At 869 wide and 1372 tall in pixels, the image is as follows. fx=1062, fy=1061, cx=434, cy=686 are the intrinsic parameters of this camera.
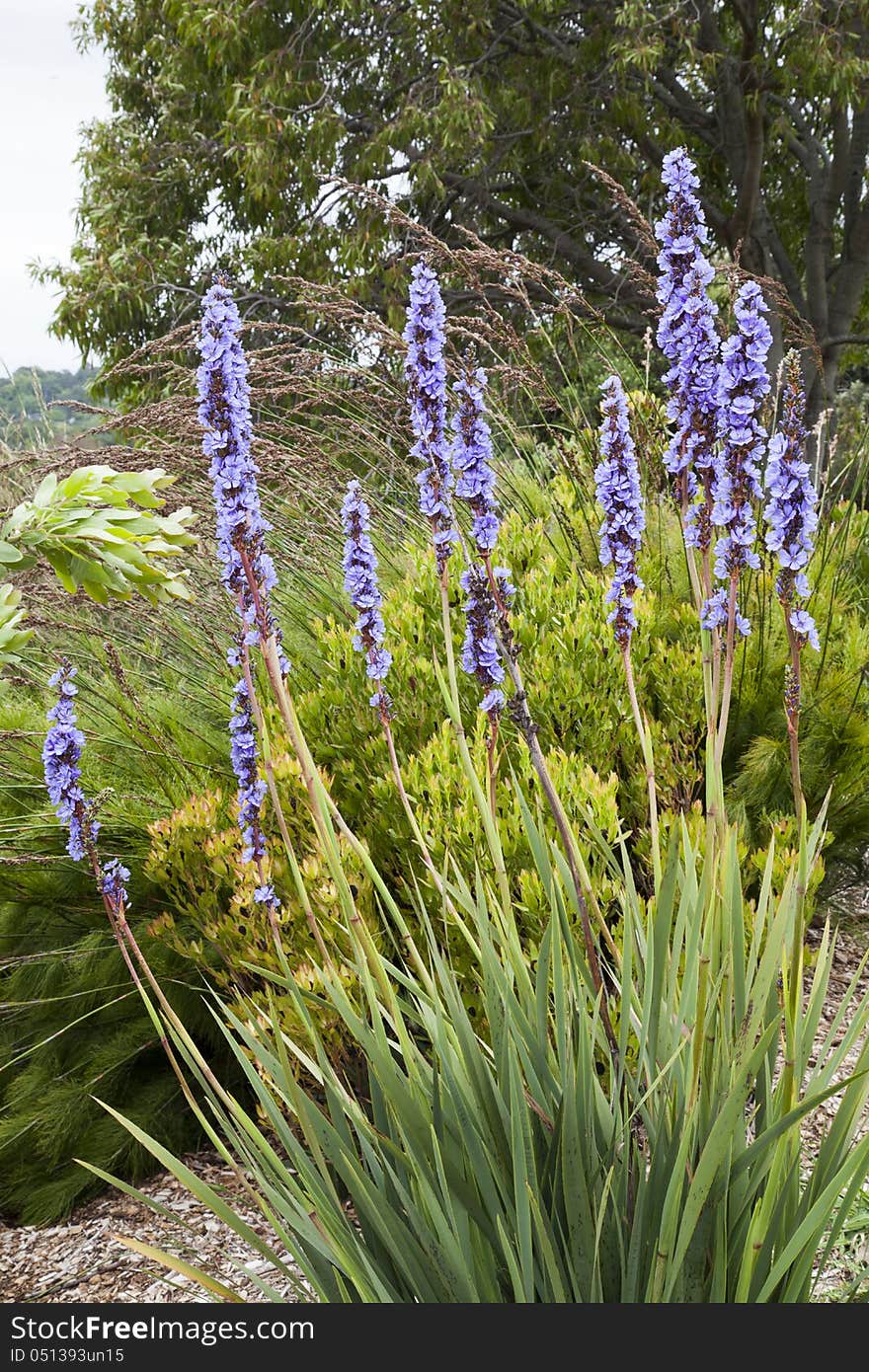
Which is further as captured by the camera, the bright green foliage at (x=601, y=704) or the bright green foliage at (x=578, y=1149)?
the bright green foliage at (x=601, y=704)

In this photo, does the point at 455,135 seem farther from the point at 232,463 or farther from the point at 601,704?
the point at 232,463

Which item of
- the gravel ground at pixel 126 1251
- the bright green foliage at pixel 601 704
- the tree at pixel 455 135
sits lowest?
the gravel ground at pixel 126 1251

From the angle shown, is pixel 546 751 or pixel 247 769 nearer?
pixel 247 769

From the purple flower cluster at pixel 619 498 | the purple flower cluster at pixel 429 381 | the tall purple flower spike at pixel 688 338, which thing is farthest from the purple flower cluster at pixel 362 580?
the tall purple flower spike at pixel 688 338

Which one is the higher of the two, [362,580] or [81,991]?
[362,580]

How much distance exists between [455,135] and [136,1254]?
33.2 feet

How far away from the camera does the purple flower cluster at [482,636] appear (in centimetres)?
164

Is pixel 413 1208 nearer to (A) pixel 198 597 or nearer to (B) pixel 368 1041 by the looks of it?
(B) pixel 368 1041

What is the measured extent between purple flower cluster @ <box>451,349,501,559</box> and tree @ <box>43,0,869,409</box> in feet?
30.3

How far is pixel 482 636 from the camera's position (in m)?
1.70

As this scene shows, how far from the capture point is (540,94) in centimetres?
1199

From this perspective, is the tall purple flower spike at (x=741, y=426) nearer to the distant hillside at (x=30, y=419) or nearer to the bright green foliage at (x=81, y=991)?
the bright green foliage at (x=81, y=991)

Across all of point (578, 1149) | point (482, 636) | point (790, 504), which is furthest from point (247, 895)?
point (790, 504)

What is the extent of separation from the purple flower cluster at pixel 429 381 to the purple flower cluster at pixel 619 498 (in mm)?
254
